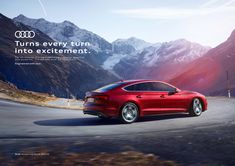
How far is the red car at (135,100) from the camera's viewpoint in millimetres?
10008

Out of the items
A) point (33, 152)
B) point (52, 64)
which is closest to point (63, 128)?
point (33, 152)

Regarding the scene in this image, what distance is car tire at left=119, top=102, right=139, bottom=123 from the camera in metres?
10.1

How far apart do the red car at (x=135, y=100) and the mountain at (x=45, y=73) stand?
81348 millimetres

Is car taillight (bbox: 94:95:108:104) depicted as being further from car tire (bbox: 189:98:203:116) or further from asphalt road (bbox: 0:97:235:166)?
car tire (bbox: 189:98:203:116)

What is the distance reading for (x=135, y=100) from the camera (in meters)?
10.3

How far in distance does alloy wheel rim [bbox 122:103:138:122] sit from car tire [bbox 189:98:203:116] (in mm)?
2355

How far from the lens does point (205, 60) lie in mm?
144000

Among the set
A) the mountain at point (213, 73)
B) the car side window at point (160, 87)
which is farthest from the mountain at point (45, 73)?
the car side window at point (160, 87)

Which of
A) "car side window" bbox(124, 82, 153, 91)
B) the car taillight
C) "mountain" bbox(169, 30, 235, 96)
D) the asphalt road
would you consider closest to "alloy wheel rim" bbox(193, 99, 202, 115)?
"car side window" bbox(124, 82, 153, 91)

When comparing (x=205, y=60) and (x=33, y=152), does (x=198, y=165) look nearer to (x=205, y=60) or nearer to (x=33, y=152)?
(x=33, y=152)

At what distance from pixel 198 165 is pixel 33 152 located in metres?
2.66

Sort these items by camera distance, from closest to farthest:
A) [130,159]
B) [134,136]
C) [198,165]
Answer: [198,165]
[130,159]
[134,136]

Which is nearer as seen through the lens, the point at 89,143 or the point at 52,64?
the point at 89,143

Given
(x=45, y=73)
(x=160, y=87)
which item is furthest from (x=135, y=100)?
(x=45, y=73)
